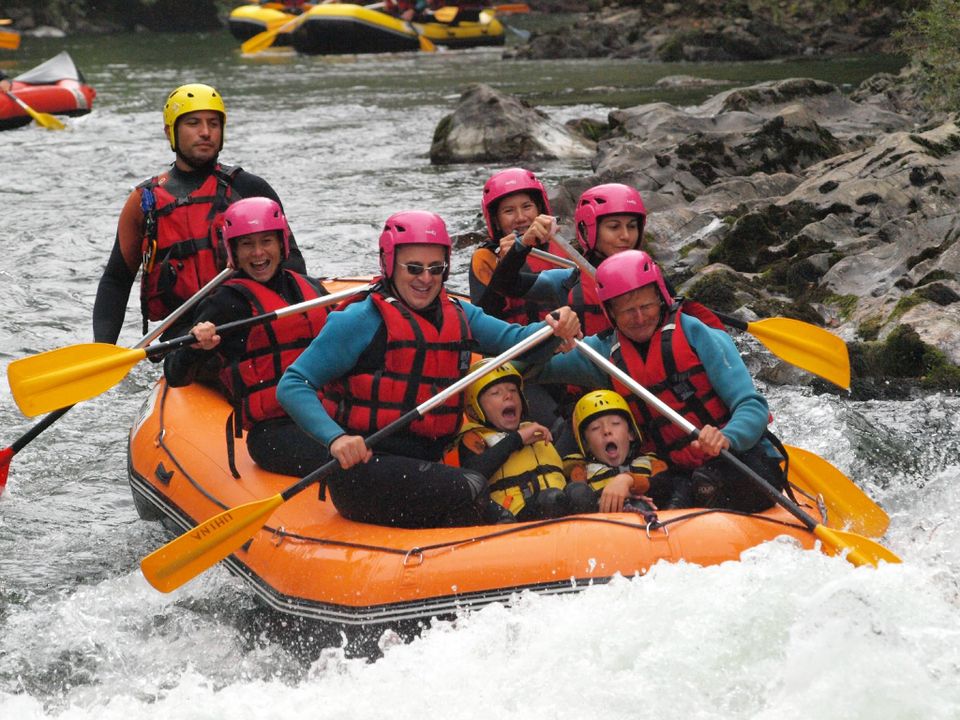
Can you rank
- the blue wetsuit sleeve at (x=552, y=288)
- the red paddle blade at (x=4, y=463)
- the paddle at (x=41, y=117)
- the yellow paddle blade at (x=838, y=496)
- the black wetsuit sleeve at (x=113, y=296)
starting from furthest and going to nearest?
the paddle at (x=41, y=117) < the red paddle blade at (x=4, y=463) < the black wetsuit sleeve at (x=113, y=296) < the blue wetsuit sleeve at (x=552, y=288) < the yellow paddle blade at (x=838, y=496)

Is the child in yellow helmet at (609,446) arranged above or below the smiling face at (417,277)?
below

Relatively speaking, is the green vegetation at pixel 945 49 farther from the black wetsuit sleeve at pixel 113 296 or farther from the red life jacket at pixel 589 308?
the black wetsuit sleeve at pixel 113 296

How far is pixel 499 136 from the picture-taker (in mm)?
13984

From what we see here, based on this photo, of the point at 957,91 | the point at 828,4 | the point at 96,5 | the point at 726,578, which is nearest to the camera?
the point at 726,578

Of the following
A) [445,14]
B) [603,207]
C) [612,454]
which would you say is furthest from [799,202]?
[445,14]

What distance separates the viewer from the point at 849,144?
40.3 feet

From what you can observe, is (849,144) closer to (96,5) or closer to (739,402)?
(739,402)

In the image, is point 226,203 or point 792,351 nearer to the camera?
point 792,351

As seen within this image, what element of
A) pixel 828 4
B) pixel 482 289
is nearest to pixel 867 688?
pixel 482 289

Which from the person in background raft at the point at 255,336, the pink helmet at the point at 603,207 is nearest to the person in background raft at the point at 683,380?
the pink helmet at the point at 603,207

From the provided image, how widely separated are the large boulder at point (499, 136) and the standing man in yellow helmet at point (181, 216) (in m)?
8.30

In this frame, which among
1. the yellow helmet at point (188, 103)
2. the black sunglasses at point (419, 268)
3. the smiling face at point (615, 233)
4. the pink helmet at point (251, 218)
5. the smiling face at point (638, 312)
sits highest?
the yellow helmet at point (188, 103)

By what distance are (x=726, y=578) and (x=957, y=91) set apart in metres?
9.06

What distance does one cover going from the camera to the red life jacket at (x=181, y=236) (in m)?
5.71
